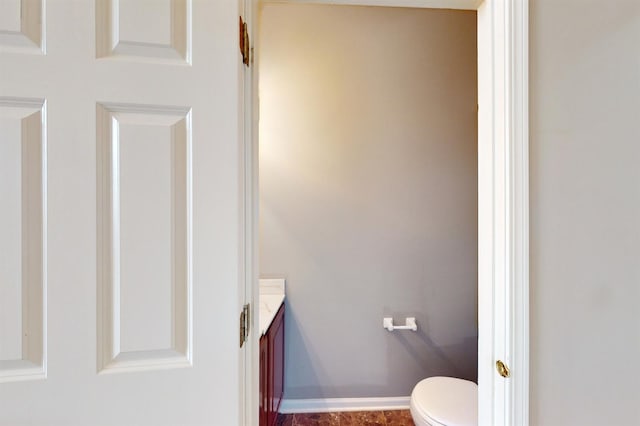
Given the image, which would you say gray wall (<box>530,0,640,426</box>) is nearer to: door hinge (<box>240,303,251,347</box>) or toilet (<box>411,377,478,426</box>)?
toilet (<box>411,377,478,426</box>)

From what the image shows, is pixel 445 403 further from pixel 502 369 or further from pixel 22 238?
pixel 22 238

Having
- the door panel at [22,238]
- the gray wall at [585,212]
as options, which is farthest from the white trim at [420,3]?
the door panel at [22,238]

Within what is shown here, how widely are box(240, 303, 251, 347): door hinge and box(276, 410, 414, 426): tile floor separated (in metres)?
1.37

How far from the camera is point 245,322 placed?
729 millimetres

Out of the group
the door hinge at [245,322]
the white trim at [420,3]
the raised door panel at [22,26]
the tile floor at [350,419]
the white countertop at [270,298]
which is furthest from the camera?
the tile floor at [350,419]

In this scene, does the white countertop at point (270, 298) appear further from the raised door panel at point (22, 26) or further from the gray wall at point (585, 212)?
the raised door panel at point (22, 26)

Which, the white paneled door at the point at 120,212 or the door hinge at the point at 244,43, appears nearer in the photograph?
the white paneled door at the point at 120,212

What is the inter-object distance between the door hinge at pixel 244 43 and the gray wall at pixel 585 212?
30.9 inches

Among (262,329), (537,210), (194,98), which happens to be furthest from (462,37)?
(262,329)

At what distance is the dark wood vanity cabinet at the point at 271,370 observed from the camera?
120 cm

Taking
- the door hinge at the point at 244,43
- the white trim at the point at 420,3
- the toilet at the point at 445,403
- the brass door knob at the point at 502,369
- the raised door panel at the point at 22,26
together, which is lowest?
the toilet at the point at 445,403

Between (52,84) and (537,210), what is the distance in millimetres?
1209

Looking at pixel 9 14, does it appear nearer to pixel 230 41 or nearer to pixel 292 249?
pixel 230 41

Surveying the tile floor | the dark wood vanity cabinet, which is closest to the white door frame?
the dark wood vanity cabinet
